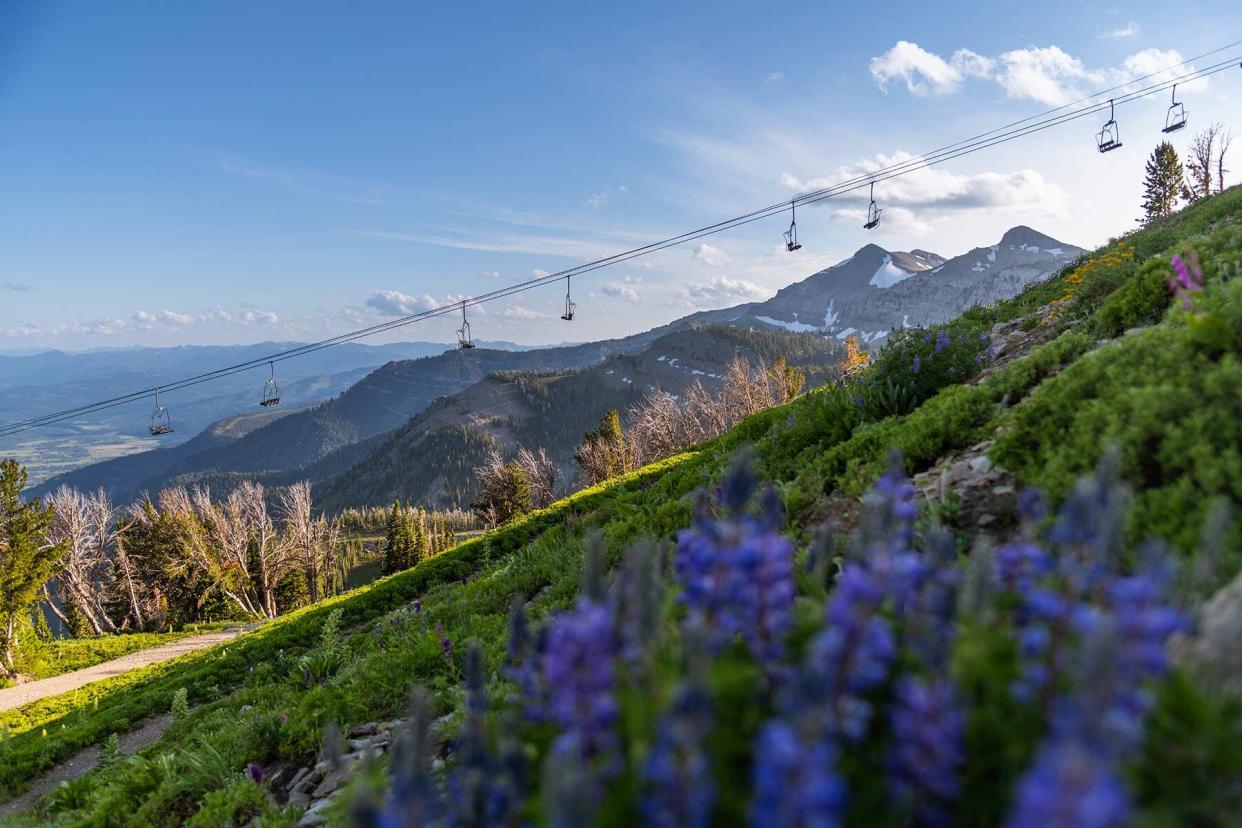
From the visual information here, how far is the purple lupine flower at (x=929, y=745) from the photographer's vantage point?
146 cm

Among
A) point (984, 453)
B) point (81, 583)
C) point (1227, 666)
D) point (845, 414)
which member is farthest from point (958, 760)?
point (81, 583)

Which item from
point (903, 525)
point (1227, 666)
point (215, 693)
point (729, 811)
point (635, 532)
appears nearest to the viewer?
point (729, 811)

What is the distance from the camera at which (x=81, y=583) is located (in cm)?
4888

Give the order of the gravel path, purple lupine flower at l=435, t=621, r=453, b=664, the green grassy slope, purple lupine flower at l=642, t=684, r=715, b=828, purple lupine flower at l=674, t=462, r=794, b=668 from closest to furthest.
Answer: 1. purple lupine flower at l=642, t=684, r=715, b=828
2. purple lupine flower at l=674, t=462, r=794, b=668
3. the green grassy slope
4. purple lupine flower at l=435, t=621, r=453, b=664
5. the gravel path

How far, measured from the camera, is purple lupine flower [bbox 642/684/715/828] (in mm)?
1358

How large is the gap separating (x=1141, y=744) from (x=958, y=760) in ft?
2.04

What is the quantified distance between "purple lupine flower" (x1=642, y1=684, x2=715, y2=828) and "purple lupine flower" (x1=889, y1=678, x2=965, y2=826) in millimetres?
513

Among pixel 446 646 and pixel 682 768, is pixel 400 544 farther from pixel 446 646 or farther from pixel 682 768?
pixel 682 768

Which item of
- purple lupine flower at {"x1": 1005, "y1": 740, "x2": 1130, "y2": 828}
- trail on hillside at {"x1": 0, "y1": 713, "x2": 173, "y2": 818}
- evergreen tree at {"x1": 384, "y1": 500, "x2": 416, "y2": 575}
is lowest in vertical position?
evergreen tree at {"x1": 384, "y1": 500, "x2": 416, "y2": 575}

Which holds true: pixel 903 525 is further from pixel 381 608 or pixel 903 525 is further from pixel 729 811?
pixel 381 608

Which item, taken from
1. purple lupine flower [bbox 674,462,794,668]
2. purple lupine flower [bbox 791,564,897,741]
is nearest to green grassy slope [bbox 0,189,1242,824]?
purple lupine flower [bbox 791,564,897,741]

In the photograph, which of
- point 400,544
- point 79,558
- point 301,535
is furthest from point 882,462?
point 400,544

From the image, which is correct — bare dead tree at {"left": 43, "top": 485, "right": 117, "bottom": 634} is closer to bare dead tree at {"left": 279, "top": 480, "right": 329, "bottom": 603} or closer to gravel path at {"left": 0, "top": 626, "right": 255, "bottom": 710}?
bare dead tree at {"left": 279, "top": 480, "right": 329, "bottom": 603}

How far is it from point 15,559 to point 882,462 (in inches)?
1549
